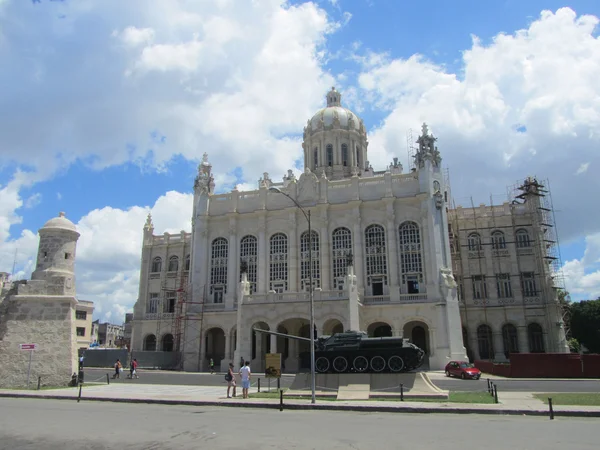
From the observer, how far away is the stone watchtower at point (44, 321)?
25.8m

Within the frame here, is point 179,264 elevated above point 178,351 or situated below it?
above

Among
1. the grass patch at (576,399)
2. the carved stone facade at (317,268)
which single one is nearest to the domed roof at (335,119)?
the carved stone facade at (317,268)

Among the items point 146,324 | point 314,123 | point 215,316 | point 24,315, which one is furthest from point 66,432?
point 314,123

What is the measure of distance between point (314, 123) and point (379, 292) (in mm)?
24979

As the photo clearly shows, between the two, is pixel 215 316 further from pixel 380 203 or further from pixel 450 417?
pixel 450 417

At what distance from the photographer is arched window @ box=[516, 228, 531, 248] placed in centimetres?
5169

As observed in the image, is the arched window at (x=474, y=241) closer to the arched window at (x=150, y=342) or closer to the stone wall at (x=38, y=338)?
the arched window at (x=150, y=342)

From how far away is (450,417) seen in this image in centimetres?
1548

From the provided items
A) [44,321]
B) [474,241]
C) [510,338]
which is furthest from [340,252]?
[44,321]

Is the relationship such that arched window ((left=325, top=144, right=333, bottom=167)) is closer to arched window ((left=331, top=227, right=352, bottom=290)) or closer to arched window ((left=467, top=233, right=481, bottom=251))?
arched window ((left=331, top=227, right=352, bottom=290))

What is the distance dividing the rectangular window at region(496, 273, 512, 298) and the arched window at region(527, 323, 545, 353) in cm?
373

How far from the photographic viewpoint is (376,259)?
159 ft

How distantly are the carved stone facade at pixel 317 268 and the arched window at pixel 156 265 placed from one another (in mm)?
5416

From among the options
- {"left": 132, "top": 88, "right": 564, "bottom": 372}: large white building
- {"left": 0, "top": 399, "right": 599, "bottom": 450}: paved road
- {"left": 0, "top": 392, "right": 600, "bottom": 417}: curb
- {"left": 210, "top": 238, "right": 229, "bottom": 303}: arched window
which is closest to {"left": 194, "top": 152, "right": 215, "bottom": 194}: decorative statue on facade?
{"left": 132, "top": 88, "right": 564, "bottom": 372}: large white building
